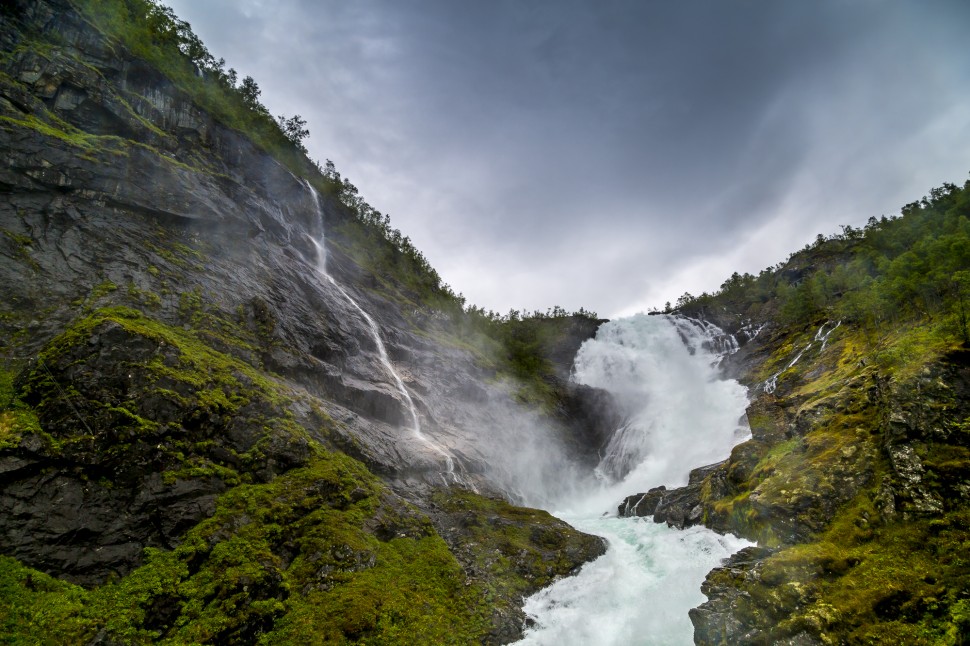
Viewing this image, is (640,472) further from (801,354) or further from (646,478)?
(801,354)

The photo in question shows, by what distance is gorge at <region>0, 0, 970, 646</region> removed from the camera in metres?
10.7

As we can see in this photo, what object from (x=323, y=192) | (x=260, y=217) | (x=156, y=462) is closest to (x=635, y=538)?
(x=156, y=462)

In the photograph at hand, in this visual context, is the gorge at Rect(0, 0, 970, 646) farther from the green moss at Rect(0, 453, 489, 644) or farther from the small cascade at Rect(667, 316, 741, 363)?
the small cascade at Rect(667, 316, 741, 363)

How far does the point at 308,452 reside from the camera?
17234 millimetres

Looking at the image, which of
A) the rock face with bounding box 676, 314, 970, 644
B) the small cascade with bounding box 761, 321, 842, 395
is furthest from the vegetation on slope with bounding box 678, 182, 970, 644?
the small cascade with bounding box 761, 321, 842, 395

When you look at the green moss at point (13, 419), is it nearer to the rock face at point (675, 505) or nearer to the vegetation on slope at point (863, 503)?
the vegetation on slope at point (863, 503)

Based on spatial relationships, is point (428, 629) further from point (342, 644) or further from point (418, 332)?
point (418, 332)

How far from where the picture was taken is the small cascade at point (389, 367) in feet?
87.4

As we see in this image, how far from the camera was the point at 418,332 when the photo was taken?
43.4 meters

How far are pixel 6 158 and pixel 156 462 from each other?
17588 mm

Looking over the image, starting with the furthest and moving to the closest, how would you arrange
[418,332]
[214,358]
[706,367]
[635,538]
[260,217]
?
[706,367], [418,332], [260,217], [635,538], [214,358]

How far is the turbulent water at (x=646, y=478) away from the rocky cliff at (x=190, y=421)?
1.83 metres

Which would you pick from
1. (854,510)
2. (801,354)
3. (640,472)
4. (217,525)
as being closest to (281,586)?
(217,525)

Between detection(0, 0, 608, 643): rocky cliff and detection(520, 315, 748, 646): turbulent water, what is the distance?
1829 mm
